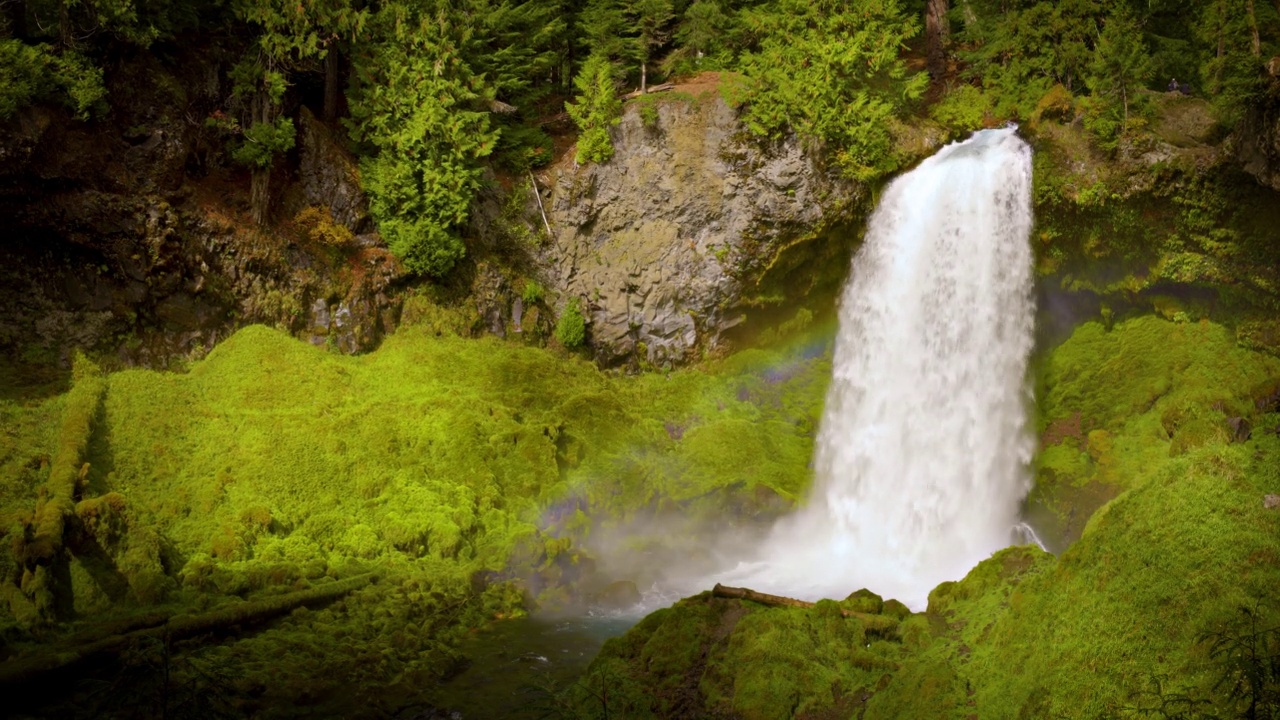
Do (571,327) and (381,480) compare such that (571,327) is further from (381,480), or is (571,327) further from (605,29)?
(605,29)

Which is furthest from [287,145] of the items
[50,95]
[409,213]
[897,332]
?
[897,332]

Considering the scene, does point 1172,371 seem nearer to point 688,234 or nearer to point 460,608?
point 688,234

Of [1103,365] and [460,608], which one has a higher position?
[1103,365]

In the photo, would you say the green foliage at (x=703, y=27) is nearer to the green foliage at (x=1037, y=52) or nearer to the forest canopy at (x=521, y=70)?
the forest canopy at (x=521, y=70)

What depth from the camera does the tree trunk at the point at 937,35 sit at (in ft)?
80.4

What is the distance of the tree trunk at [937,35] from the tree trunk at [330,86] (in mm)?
17787

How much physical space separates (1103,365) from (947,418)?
3.66m

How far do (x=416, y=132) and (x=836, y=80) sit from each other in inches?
413

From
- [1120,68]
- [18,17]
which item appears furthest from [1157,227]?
[18,17]

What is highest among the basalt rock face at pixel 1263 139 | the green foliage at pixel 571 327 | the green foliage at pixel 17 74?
the green foliage at pixel 17 74

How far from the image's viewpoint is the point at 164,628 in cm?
Answer: 903

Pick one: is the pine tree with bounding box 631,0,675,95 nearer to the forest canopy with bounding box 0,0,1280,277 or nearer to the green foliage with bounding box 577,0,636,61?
the forest canopy with bounding box 0,0,1280,277

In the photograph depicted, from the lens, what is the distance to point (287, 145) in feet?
58.8

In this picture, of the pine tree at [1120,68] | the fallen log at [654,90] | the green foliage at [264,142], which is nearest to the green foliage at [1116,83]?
the pine tree at [1120,68]
